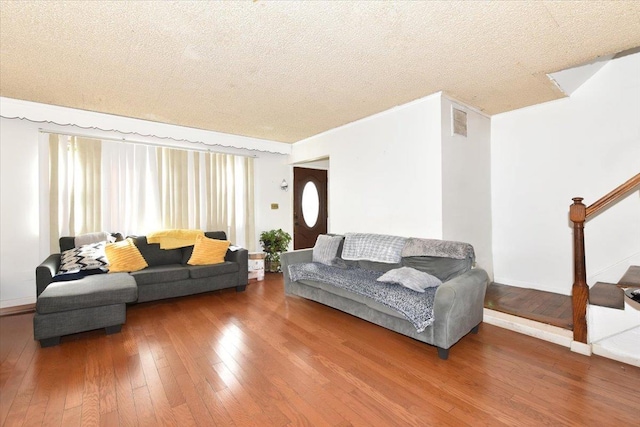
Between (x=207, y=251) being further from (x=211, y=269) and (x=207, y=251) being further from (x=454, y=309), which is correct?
(x=454, y=309)

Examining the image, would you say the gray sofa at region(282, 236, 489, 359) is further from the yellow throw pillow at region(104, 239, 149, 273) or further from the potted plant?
the yellow throw pillow at region(104, 239, 149, 273)

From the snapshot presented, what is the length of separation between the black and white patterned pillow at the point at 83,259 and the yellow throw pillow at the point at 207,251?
1.01 metres

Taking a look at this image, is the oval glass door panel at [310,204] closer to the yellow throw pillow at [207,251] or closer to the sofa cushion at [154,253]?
the yellow throw pillow at [207,251]

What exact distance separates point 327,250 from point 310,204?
103 inches

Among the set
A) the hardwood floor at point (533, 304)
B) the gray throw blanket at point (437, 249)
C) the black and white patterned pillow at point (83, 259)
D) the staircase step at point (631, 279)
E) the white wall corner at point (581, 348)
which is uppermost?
the gray throw blanket at point (437, 249)

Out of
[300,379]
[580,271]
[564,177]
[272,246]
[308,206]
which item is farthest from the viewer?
[308,206]

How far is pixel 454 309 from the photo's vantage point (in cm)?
226

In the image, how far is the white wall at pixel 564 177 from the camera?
3100 mm

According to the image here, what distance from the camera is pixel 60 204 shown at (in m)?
→ 3.80

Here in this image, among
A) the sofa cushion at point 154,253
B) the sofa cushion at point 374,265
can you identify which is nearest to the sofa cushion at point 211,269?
the sofa cushion at point 154,253

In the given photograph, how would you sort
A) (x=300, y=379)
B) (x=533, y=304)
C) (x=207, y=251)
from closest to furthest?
(x=300, y=379) < (x=533, y=304) < (x=207, y=251)

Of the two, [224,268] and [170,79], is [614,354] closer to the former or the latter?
[224,268]

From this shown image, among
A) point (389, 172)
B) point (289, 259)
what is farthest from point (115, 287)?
point (389, 172)

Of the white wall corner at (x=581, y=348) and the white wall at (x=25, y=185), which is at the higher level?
the white wall at (x=25, y=185)
